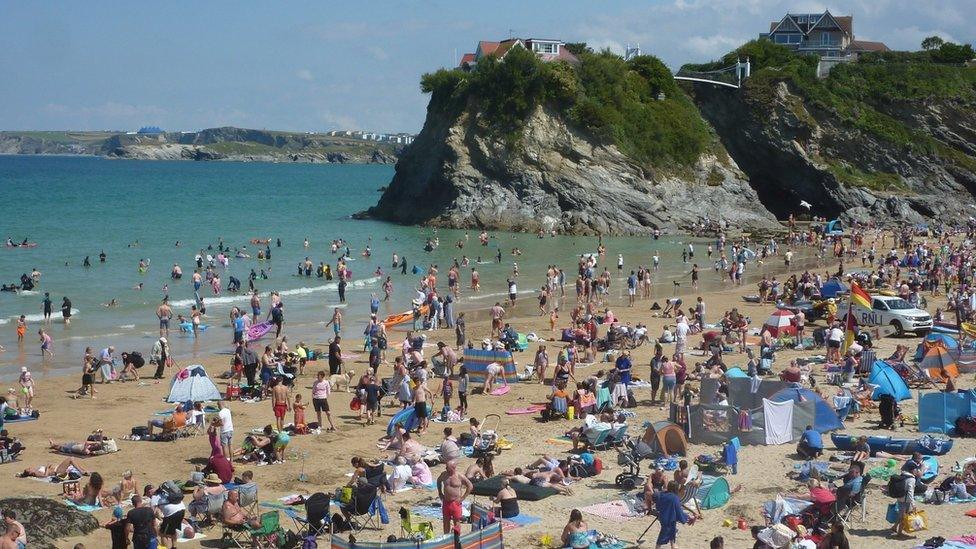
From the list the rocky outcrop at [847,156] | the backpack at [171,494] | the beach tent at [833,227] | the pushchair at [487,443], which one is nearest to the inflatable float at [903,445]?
the pushchair at [487,443]

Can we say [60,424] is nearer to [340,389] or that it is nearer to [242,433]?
[242,433]

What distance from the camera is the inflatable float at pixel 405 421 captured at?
17453 mm

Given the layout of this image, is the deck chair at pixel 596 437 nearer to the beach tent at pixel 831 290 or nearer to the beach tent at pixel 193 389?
the beach tent at pixel 193 389

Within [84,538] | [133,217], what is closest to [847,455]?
[84,538]

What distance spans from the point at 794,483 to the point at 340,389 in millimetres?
10710

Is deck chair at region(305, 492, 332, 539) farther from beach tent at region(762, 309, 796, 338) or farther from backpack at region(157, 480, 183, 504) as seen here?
beach tent at region(762, 309, 796, 338)

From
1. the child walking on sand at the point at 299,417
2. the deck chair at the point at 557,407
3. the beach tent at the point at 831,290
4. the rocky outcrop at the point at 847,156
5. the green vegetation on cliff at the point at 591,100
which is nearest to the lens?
the child walking on sand at the point at 299,417

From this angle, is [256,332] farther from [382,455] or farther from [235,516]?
[235,516]

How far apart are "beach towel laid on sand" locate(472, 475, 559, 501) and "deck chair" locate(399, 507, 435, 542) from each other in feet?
4.40

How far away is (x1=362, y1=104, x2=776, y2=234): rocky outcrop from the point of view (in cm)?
6191

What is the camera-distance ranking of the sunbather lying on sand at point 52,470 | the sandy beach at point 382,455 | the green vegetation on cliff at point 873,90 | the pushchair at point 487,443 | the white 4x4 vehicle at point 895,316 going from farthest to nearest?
the green vegetation on cliff at point 873,90 < the white 4x4 vehicle at point 895,316 < the pushchair at point 487,443 < the sunbather lying on sand at point 52,470 < the sandy beach at point 382,455

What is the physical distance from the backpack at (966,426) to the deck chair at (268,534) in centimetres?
1158

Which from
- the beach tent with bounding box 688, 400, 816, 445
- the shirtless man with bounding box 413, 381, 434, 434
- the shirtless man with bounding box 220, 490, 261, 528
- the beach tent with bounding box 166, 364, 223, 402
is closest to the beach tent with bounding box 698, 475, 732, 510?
the beach tent with bounding box 688, 400, 816, 445

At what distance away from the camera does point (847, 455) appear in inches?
620
